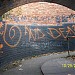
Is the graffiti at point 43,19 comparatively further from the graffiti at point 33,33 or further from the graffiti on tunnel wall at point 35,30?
the graffiti at point 33,33

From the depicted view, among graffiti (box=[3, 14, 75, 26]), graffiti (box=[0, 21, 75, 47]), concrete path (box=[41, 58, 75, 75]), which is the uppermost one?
graffiti (box=[3, 14, 75, 26])

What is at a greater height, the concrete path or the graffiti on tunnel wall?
the graffiti on tunnel wall

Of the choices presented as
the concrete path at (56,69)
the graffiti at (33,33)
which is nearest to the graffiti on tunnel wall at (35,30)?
the graffiti at (33,33)

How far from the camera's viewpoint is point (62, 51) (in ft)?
50.9

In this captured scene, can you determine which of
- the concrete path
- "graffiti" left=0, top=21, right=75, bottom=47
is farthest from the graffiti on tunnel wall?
the concrete path

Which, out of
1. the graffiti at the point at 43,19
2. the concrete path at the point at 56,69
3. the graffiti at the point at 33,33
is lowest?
the concrete path at the point at 56,69

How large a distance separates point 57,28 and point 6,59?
4626mm

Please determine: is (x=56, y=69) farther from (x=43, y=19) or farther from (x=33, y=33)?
(x=43, y=19)

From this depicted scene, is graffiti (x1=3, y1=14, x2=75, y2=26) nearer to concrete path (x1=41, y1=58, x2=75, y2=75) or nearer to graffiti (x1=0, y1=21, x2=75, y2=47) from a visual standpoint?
graffiti (x1=0, y1=21, x2=75, y2=47)

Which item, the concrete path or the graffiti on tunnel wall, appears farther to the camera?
the graffiti on tunnel wall

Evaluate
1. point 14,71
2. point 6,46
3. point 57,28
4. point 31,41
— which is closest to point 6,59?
point 6,46

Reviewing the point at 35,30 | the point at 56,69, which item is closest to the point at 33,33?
the point at 35,30

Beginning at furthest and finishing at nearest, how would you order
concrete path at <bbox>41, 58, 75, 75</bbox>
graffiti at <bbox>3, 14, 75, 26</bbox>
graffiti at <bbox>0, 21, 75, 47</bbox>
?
1. graffiti at <bbox>3, 14, 75, 26</bbox>
2. graffiti at <bbox>0, 21, 75, 47</bbox>
3. concrete path at <bbox>41, 58, 75, 75</bbox>

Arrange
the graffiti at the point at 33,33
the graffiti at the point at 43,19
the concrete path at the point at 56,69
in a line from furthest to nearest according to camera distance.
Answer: the graffiti at the point at 43,19 → the graffiti at the point at 33,33 → the concrete path at the point at 56,69
